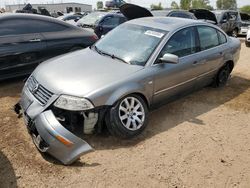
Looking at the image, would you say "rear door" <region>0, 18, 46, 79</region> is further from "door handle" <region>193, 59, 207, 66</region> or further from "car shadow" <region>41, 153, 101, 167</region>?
"door handle" <region>193, 59, 207, 66</region>

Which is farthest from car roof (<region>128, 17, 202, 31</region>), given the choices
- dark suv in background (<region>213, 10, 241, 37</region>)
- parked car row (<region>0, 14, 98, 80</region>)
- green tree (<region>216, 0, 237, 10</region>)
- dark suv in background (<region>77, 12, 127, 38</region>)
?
green tree (<region>216, 0, 237, 10</region>)

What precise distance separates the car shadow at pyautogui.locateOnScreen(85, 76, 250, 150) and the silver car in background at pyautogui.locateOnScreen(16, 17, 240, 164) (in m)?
0.16

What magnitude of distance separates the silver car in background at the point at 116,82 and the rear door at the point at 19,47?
59.1 inches

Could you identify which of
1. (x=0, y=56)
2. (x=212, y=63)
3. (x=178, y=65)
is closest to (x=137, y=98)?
(x=178, y=65)

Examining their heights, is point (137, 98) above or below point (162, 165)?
above

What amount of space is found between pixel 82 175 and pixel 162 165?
37.8 inches

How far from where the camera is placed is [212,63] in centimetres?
556

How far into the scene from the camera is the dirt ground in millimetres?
3186

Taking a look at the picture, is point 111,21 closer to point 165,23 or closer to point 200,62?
point 165,23

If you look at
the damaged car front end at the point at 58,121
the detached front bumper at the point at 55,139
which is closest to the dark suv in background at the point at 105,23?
the damaged car front end at the point at 58,121

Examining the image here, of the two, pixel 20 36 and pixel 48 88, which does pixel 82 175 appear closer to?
pixel 48 88

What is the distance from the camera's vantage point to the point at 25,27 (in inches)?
235

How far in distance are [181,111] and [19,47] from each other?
3395 millimetres

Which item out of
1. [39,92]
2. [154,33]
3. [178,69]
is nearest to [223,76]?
[178,69]
